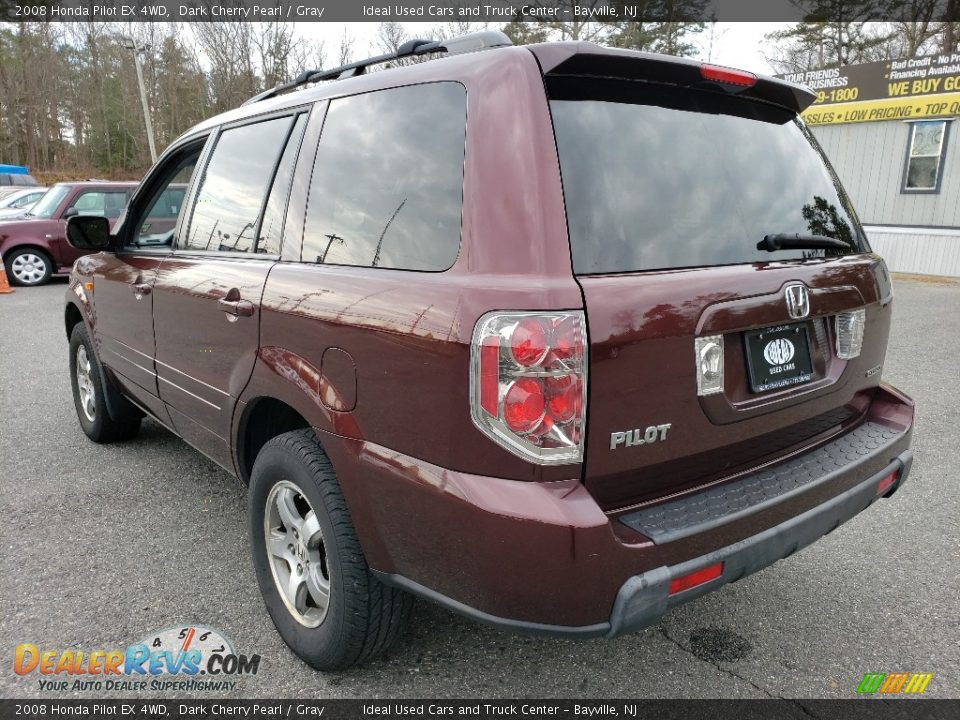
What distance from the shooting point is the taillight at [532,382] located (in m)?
1.60

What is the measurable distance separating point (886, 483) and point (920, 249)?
14.6 meters

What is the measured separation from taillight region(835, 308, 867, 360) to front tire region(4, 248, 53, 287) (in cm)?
1350

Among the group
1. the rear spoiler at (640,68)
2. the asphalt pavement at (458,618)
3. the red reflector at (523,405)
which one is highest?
the rear spoiler at (640,68)

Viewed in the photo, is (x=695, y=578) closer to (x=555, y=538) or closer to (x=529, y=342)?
(x=555, y=538)

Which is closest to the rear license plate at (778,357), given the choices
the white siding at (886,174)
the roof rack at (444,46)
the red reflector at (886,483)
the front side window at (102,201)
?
the red reflector at (886,483)

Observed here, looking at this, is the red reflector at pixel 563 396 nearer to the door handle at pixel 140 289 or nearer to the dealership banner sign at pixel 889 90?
the door handle at pixel 140 289

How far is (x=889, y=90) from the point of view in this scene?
47.7 ft

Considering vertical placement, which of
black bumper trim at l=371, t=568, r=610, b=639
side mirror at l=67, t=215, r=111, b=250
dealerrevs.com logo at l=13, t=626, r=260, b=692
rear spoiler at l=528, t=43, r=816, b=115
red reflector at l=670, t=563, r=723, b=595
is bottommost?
dealerrevs.com logo at l=13, t=626, r=260, b=692

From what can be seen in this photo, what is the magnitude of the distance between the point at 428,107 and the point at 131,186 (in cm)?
1179

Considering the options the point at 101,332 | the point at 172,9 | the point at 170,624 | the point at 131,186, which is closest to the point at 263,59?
the point at 172,9

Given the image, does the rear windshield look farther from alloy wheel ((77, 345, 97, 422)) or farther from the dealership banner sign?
the dealership banner sign

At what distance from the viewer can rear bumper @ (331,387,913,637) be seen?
1.61 m

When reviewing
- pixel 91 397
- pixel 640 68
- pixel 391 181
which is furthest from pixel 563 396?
pixel 91 397

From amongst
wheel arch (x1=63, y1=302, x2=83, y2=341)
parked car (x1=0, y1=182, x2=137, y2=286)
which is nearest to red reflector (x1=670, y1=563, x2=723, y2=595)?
wheel arch (x1=63, y1=302, x2=83, y2=341)
